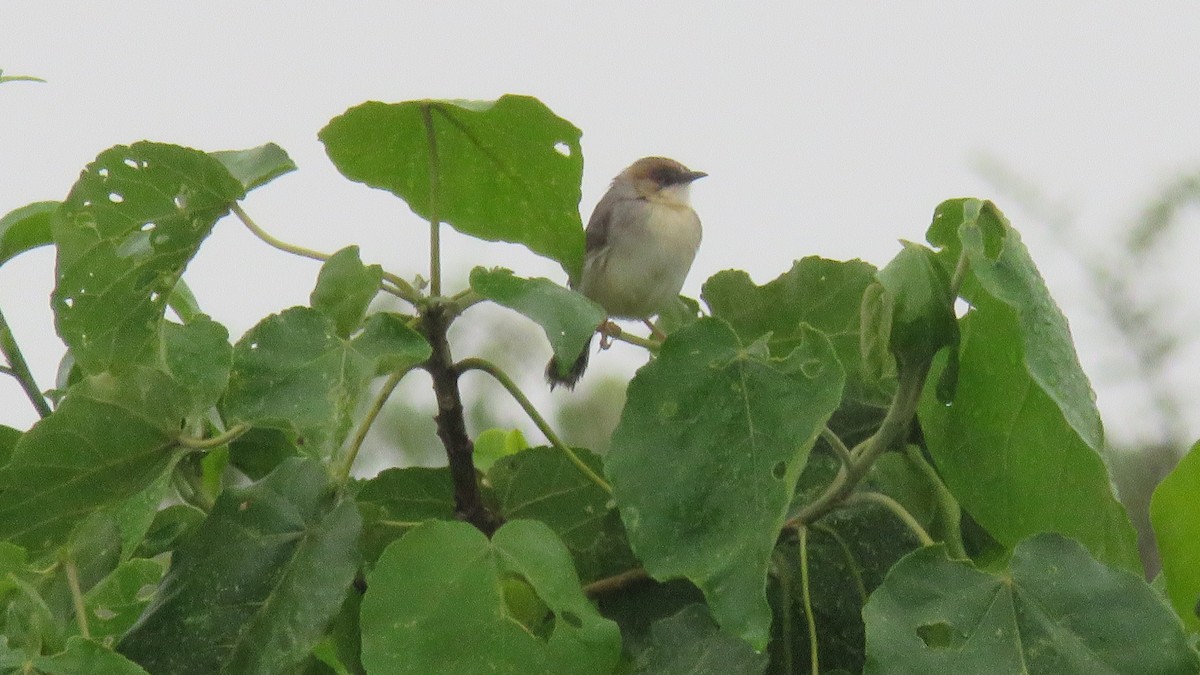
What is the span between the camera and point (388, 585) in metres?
1.45

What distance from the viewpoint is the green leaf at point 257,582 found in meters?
1.52

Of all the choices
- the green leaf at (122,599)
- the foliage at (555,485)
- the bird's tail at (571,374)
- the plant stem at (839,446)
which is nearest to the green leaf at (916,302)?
the foliage at (555,485)

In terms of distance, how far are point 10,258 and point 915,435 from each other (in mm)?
1396

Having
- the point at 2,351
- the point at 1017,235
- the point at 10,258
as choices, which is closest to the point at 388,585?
the point at 1017,235

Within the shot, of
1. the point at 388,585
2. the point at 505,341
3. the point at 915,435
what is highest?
the point at 915,435

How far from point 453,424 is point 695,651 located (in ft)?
1.34

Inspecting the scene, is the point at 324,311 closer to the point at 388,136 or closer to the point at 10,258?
the point at 388,136

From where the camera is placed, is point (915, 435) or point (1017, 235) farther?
point (915, 435)

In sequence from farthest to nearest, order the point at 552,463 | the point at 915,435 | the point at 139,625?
the point at 552,463
the point at 915,435
the point at 139,625

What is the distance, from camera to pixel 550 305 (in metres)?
1.55

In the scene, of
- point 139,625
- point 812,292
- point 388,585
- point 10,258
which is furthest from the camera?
point 10,258

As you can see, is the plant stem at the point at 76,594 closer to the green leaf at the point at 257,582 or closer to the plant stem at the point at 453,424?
the green leaf at the point at 257,582

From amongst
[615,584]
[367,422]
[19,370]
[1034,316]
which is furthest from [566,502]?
[19,370]

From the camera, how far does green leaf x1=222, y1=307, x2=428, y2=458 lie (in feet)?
4.83
